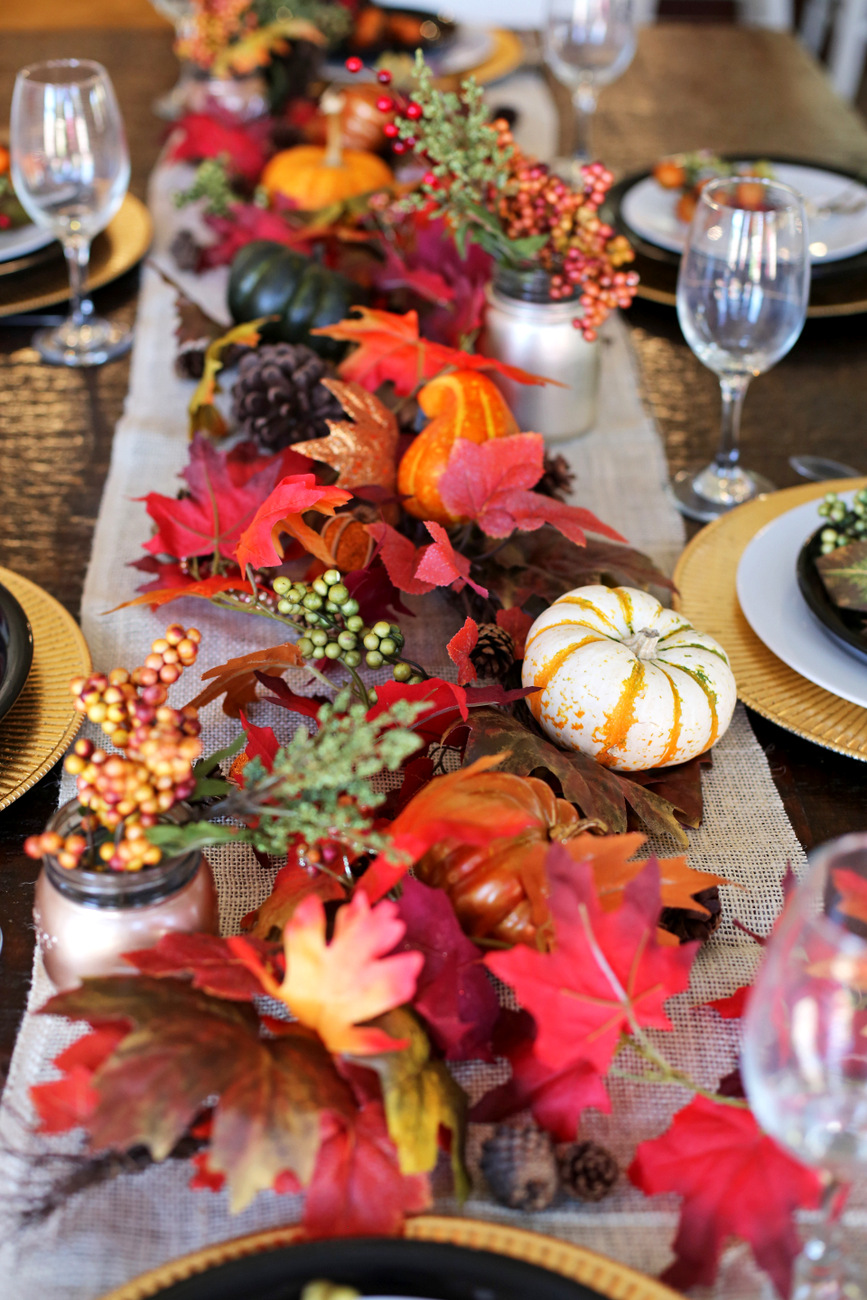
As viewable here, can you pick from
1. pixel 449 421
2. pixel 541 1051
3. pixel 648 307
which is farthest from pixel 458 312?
pixel 541 1051

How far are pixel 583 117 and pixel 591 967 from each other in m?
1.46

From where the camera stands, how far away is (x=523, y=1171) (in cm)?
48

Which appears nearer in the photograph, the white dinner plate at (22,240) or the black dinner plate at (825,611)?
the black dinner plate at (825,611)

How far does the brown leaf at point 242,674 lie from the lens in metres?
0.70

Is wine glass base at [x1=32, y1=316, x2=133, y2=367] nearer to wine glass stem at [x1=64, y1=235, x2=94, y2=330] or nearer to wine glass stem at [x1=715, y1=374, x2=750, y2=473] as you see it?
wine glass stem at [x1=64, y1=235, x2=94, y2=330]

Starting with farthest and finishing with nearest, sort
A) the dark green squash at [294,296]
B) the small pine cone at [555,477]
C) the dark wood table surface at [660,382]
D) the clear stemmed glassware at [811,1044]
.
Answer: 1. the dark green squash at [294,296]
2. the small pine cone at [555,477]
3. the dark wood table surface at [660,382]
4. the clear stemmed glassware at [811,1044]

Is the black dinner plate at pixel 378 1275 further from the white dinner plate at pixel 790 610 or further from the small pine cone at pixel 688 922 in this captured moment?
the white dinner plate at pixel 790 610

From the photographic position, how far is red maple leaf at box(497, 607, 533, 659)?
2.48 feet

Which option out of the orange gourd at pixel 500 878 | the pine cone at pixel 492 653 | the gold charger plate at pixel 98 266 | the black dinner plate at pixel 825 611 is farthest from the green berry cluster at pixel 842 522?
the gold charger plate at pixel 98 266

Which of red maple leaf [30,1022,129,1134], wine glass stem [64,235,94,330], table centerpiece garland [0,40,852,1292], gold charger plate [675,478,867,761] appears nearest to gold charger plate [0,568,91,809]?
table centerpiece garland [0,40,852,1292]

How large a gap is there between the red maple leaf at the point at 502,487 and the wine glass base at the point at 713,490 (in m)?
A: 0.27

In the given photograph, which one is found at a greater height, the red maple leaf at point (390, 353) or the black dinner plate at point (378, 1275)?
the red maple leaf at point (390, 353)

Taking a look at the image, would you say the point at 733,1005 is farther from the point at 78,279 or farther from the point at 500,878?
the point at 78,279

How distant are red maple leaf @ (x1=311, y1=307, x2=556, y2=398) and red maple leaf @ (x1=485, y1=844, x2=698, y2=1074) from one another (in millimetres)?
555
